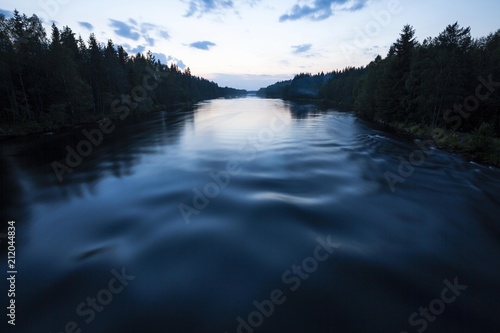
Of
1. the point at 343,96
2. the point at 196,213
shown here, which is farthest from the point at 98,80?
the point at 343,96

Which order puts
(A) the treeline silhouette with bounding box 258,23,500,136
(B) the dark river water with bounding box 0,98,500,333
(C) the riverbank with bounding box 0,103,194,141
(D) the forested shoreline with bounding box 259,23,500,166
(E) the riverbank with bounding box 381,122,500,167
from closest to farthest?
(B) the dark river water with bounding box 0,98,500,333 → (E) the riverbank with bounding box 381,122,500,167 → (D) the forested shoreline with bounding box 259,23,500,166 → (A) the treeline silhouette with bounding box 258,23,500,136 → (C) the riverbank with bounding box 0,103,194,141

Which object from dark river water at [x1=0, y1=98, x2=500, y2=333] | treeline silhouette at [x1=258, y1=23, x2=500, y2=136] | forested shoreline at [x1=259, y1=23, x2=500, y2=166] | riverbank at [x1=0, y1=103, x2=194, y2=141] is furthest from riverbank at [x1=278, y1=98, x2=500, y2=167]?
riverbank at [x1=0, y1=103, x2=194, y2=141]

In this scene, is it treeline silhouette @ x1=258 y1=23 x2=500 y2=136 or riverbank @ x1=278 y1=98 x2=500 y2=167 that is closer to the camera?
riverbank @ x1=278 y1=98 x2=500 y2=167

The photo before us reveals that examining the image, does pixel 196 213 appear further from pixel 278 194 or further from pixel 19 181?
pixel 19 181

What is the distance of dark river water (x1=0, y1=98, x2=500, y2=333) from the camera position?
619 centimetres

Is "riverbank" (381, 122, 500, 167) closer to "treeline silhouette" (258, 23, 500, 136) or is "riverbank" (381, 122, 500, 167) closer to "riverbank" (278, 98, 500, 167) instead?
"riverbank" (278, 98, 500, 167)

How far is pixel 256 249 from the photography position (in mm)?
8867

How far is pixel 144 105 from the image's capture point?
223 feet

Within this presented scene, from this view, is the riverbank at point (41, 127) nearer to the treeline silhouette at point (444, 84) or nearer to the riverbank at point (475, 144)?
the riverbank at point (475, 144)

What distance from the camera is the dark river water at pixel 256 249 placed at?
244 inches

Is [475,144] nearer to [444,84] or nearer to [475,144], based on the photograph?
[475,144]

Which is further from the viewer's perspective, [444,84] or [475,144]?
[444,84]

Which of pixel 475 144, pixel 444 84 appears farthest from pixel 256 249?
pixel 444 84

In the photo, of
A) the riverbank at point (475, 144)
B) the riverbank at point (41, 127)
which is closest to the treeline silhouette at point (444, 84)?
the riverbank at point (475, 144)
